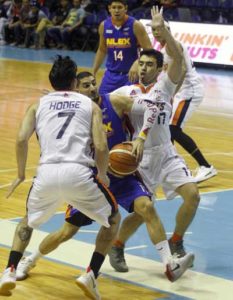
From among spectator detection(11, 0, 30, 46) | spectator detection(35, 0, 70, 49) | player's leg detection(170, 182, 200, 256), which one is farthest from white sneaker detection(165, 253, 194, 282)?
spectator detection(11, 0, 30, 46)

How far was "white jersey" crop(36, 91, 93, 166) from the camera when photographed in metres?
5.02

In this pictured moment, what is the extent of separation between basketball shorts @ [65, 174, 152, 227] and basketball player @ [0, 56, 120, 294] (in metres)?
0.43

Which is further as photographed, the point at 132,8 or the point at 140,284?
the point at 132,8

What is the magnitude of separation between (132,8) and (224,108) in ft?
34.5

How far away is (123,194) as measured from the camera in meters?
5.64

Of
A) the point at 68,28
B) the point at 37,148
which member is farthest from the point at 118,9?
the point at 68,28

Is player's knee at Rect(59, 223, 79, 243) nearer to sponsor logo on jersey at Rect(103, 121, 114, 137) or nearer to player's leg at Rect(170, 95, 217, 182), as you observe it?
sponsor logo on jersey at Rect(103, 121, 114, 137)

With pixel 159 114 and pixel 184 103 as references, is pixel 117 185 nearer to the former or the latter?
pixel 159 114

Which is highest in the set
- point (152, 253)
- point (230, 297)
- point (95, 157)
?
point (95, 157)

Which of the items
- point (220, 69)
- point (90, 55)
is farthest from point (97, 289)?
point (90, 55)

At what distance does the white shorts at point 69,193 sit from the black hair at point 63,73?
502 millimetres

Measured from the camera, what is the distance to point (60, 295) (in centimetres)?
532

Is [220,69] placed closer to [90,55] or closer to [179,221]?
[90,55]

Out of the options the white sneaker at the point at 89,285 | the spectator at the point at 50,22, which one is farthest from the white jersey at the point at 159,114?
the spectator at the point at 50,22
